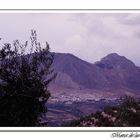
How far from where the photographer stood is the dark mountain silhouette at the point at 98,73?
46000 millimetres

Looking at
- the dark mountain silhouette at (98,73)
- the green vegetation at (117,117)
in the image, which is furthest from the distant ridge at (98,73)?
the green vegetation at (117,117)

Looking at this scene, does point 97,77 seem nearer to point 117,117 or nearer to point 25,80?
point 117,117

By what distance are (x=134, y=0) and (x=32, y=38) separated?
5.88 feet

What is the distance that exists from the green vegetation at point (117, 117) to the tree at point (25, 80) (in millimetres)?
668

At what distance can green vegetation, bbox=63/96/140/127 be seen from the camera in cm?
4581

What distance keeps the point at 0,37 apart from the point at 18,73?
0.66 meters

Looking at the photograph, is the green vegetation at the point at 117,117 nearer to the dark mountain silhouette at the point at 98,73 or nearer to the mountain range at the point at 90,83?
the mountain range at the point at 90,83

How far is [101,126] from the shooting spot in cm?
4581

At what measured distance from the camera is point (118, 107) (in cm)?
4597

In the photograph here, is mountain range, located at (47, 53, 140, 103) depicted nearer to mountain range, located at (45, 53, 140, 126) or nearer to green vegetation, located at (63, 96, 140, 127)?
mountain range, located at (45, 53, 140, 126)

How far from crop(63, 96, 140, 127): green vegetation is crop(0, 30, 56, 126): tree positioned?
67 centimetres

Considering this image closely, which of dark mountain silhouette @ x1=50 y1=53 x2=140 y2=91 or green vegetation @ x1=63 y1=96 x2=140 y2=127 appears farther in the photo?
dark mountain silhouette @ x1=50 y1=53 x2=140 y2=91

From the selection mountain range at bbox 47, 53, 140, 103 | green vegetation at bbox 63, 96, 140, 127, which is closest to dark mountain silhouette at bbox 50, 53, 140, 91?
mountain range at bbox 47, 53, 140, 103

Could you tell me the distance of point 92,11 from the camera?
45.9 meters
